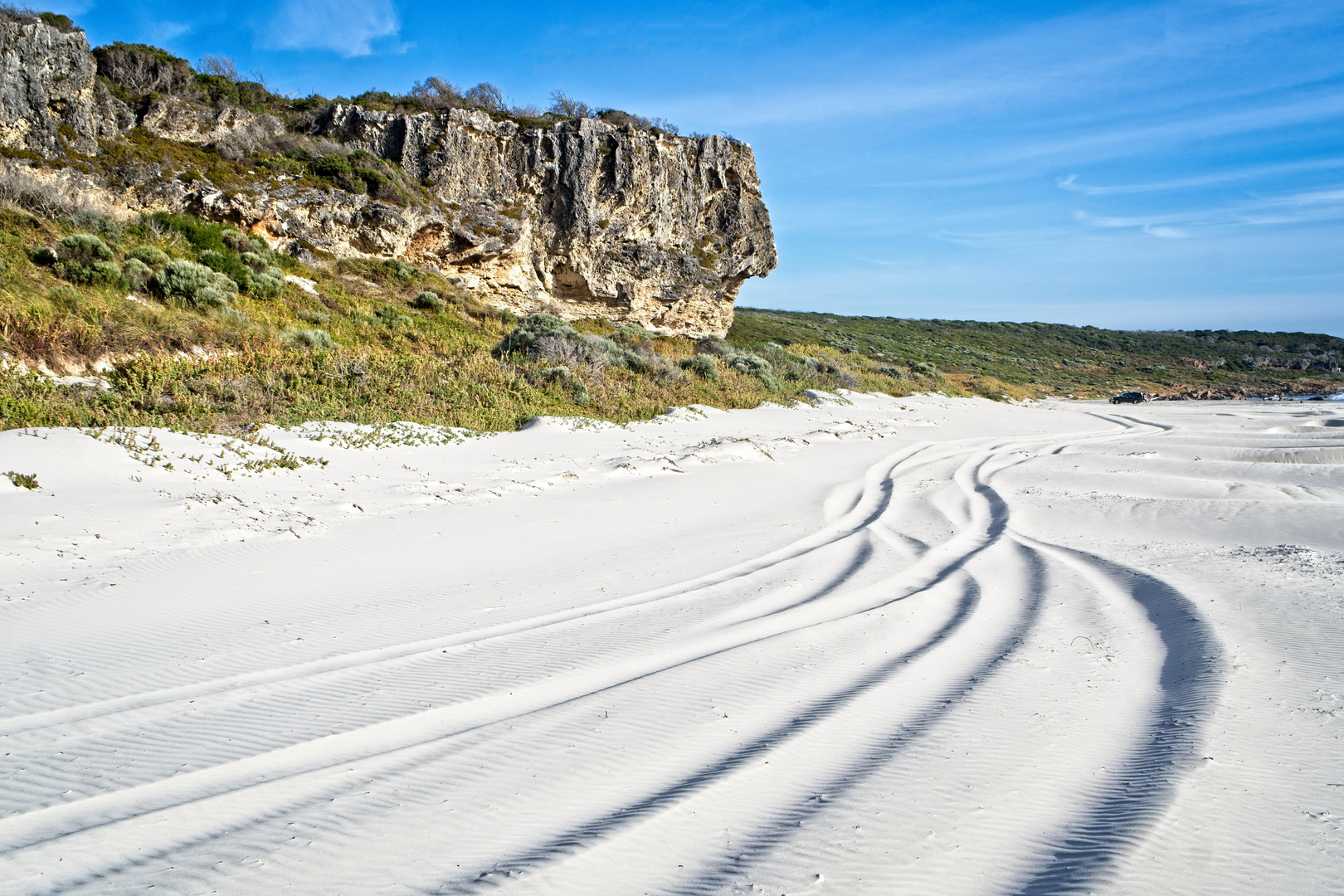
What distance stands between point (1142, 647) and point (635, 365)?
14.1 meters

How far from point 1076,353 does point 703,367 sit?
5161 centimetres

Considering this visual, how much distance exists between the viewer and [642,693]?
323cm

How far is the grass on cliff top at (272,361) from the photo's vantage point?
29.5 feet

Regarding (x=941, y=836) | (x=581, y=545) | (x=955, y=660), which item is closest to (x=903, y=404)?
(x=581, y=545)

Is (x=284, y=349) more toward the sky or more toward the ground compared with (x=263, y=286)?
more toward the ground

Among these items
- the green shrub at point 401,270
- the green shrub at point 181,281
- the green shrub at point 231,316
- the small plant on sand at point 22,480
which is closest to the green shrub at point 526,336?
the green shrub at point 231,316

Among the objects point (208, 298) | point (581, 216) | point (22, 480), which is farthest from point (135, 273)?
point (581, 216)

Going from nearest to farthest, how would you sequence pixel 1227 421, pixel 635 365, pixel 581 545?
1. pixel 581 545
2. pixel 635 365
3. pixel 1227 421

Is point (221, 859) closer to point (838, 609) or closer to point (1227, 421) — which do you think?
point (838, 609)

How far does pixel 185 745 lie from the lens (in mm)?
2727

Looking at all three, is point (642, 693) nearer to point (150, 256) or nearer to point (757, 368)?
point (150, 256)

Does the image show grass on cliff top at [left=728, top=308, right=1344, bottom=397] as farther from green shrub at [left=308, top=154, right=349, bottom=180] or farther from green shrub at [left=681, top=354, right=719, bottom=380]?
green shrub at [left=308, top=154, right=349, bottom=180]

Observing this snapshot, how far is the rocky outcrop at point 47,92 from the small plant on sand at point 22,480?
15063 mm

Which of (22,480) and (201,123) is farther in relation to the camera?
(201,123)
